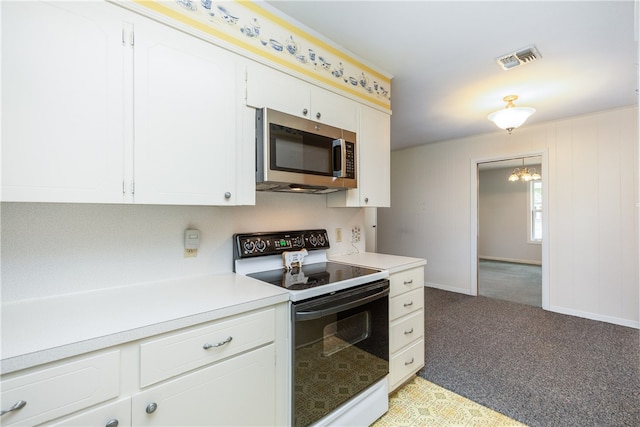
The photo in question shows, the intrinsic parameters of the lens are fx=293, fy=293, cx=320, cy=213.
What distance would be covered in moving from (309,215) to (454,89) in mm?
1814

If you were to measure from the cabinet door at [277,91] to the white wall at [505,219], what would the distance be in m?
6.24

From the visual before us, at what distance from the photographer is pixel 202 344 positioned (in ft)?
3.70

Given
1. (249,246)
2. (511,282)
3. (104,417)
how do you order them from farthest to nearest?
(511,282), (249,246), (104,417)

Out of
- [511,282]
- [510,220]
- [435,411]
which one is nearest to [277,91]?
[435,411]

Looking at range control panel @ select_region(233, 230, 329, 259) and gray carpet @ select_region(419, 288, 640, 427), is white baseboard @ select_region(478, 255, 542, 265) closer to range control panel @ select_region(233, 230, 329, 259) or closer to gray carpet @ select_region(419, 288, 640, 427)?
gray carpet @ select_region(419, 288, 640, 427)

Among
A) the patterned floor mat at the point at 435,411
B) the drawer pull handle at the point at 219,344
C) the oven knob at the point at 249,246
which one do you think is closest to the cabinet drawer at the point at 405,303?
the patterned floor mat at the point at 435,411

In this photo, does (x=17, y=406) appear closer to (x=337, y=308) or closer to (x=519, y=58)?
(x=337, y=308)

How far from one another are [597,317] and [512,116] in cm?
256

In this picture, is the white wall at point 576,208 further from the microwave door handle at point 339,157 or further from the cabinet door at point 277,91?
the cabinet door at point 277,91

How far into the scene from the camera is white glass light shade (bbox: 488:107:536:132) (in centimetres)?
267

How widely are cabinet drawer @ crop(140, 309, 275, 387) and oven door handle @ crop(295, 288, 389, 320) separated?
0.48ft

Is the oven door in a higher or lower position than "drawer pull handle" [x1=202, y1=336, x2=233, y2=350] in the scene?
lower

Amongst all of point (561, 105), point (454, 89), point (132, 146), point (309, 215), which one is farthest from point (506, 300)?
point (132, 146)

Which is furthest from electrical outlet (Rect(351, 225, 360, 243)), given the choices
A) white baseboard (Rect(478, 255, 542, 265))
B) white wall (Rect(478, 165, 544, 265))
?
white wall (Rect(478, 165, 544, 265))
